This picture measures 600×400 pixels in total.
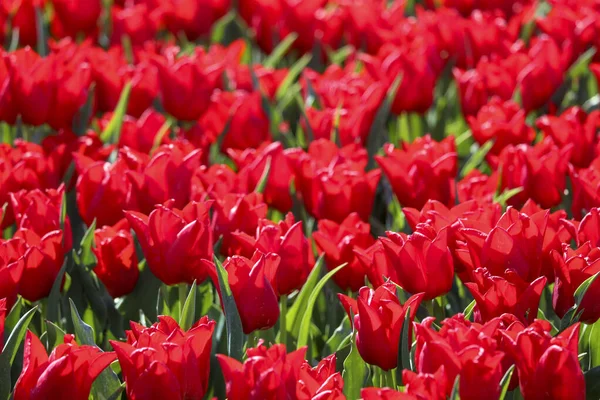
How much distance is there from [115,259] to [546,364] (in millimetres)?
826

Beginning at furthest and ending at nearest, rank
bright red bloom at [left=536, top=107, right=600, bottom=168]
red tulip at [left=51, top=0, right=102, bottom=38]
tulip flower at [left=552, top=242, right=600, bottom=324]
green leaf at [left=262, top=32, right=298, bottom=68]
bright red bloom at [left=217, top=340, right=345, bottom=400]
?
red tulip at [left=51, top=0, right=102, bottom=38], green leaf at [left=262, top=32, right=298, bottom=68], bright red bloom at [left=536, top=107, right=600, bottom=168], tulip flower at [left=552, top=242, right=600, bottom=324], bright red bloom at [left=217, top=340, right=345, bottom=400]

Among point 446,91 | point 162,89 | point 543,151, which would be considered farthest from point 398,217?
point 446,91

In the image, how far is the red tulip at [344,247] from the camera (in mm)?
1777

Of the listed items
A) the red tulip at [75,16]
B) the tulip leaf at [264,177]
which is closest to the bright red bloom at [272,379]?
Result: the tulip leaf at [264,177]

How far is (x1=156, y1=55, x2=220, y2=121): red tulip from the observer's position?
2539 millimetres

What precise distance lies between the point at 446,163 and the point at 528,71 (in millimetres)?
772

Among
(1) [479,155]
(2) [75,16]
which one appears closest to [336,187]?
(1) [479,155]

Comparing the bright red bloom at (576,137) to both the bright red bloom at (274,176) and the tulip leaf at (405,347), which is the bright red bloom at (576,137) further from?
the tulip leaf at (405,347)

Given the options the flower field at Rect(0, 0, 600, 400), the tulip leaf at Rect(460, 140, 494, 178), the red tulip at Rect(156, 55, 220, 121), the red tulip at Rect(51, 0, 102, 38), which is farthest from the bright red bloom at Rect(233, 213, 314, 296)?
the red tulip at Rect(51, 0, 102, 38)

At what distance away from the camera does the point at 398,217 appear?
7.06 feet

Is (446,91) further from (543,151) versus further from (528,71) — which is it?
(543,151)

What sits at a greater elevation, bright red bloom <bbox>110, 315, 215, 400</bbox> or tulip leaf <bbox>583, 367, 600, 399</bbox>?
bright red bloom <bbox>110, 315, 215, 400</bbox>

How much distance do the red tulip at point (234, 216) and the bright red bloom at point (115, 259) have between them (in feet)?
0.54

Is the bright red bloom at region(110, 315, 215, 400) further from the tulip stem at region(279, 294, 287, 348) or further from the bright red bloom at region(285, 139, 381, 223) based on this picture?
the bright red bloom at region(285, 139, 381, 223)
